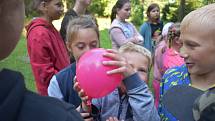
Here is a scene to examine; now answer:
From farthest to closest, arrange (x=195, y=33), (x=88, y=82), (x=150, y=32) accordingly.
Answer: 1. (x=150, y=32)
2. (x=195, y=33)
3. (x=88, y=82)

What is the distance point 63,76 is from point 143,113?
826mm

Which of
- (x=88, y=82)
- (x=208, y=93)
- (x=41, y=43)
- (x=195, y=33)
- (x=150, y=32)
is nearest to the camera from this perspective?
(x=208, y=93)

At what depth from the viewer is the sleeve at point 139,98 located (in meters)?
2.00

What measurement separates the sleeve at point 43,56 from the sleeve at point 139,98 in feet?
5.25

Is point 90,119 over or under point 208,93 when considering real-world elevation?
under

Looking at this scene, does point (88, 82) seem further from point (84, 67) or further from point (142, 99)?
point (142, 99)

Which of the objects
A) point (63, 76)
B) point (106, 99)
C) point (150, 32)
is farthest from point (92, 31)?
point (150, 32)

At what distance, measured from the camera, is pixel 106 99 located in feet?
7.28

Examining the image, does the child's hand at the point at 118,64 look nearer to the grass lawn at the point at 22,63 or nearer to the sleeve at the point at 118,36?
the sleeve at the point at 118,36

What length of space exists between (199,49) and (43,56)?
5.90 ft

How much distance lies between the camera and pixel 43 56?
11.5 ft

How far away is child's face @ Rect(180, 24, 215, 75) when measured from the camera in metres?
2.10

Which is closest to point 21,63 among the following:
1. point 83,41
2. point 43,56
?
point 43,56

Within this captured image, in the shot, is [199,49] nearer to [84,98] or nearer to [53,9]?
[84,98]
